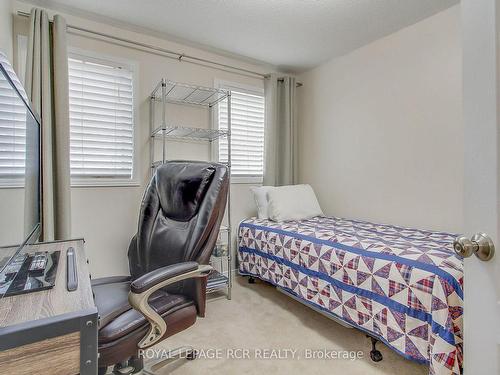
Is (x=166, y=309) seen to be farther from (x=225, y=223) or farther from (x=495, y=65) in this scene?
(x=225, y=223)

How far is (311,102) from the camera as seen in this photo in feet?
11.0

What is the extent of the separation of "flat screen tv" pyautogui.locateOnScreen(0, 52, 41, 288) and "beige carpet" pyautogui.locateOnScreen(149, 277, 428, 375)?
107 cm

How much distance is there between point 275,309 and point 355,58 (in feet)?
8.22

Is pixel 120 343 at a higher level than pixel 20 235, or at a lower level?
lower

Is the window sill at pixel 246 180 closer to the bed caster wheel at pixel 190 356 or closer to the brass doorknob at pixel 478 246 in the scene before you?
the bed caster wheel at pixel 190 356

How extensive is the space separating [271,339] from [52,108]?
2.25 meters

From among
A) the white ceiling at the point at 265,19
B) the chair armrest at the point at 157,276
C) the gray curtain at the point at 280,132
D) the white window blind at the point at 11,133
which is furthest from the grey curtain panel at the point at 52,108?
the gray curtain at the point at 280,132

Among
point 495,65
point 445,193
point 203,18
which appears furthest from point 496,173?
point 203,18

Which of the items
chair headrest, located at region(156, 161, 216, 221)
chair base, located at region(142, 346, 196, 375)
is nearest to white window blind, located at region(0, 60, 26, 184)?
chair headrest, located at region(156, 161, 216, 221)

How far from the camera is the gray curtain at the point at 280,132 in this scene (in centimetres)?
315

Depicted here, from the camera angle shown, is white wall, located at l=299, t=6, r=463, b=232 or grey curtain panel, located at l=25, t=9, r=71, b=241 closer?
grey curtain panel, located at l=25, t=9, r=71, b=241

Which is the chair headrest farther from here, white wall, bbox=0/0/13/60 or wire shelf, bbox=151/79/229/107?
white wall, bbox=0/0/13/60

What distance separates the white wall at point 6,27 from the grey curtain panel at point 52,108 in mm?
113

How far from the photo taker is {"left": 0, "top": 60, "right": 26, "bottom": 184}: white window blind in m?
0.80
